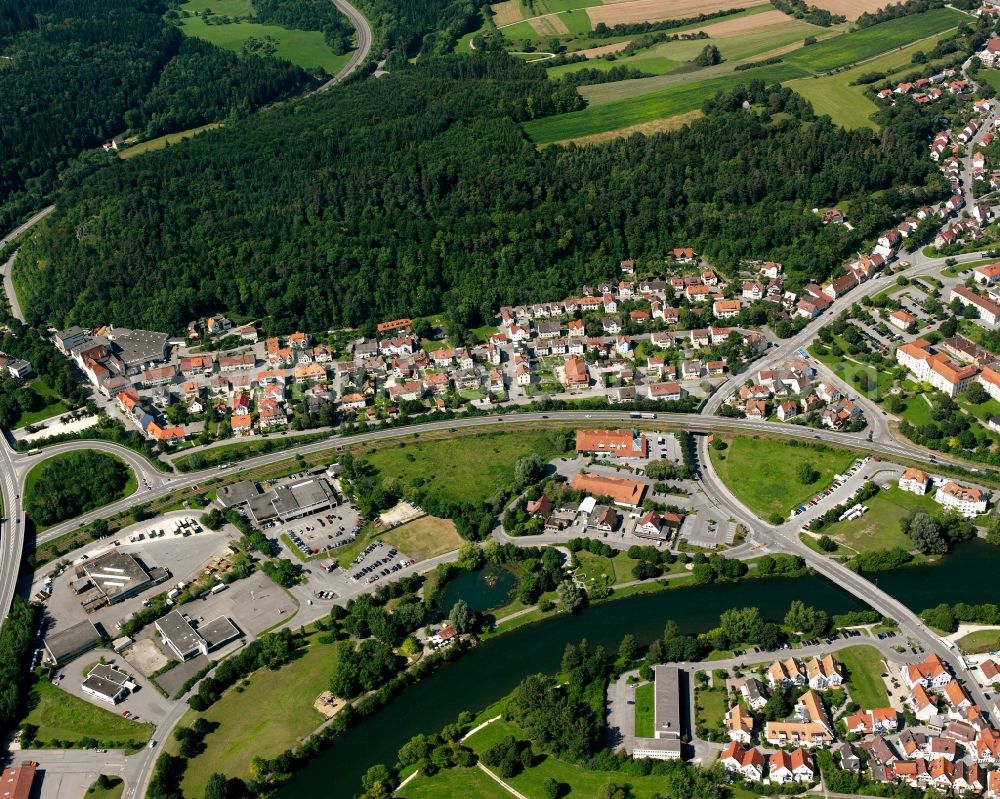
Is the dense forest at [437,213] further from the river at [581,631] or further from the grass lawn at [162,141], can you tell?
the river at [581,631]

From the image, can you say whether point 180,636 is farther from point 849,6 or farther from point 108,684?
point 849,6

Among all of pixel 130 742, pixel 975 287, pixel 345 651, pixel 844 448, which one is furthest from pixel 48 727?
pixel 975 287

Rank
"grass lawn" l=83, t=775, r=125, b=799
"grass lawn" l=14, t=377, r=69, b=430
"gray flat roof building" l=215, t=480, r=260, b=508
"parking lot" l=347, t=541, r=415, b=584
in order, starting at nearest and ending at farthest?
"grass lawn" l=83, t=775, r=125, b=799 < "parking lot" l=347, t=541, r=415, b=584 < "gray flat roof building" l=215, t=480, r=260, b=508 < "grass lawn" l=14, t=377, r=69, b=430

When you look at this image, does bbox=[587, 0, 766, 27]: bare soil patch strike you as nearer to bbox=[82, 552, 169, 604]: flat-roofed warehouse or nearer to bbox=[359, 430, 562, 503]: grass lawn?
bbox=[359, 430, 562, 503]: grass lawn

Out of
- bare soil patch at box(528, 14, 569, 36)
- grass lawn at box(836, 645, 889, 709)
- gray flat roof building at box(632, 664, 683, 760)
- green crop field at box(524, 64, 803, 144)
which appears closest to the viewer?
gray flat roof building at box(632, 664, 683, 760)

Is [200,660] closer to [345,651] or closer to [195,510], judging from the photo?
[345,651]

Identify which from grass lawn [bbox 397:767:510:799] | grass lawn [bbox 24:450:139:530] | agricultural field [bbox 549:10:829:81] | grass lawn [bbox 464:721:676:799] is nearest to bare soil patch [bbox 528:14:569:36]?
agricultural field [bbox 549:10:829:81]

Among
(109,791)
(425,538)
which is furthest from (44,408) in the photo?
(109,791)
